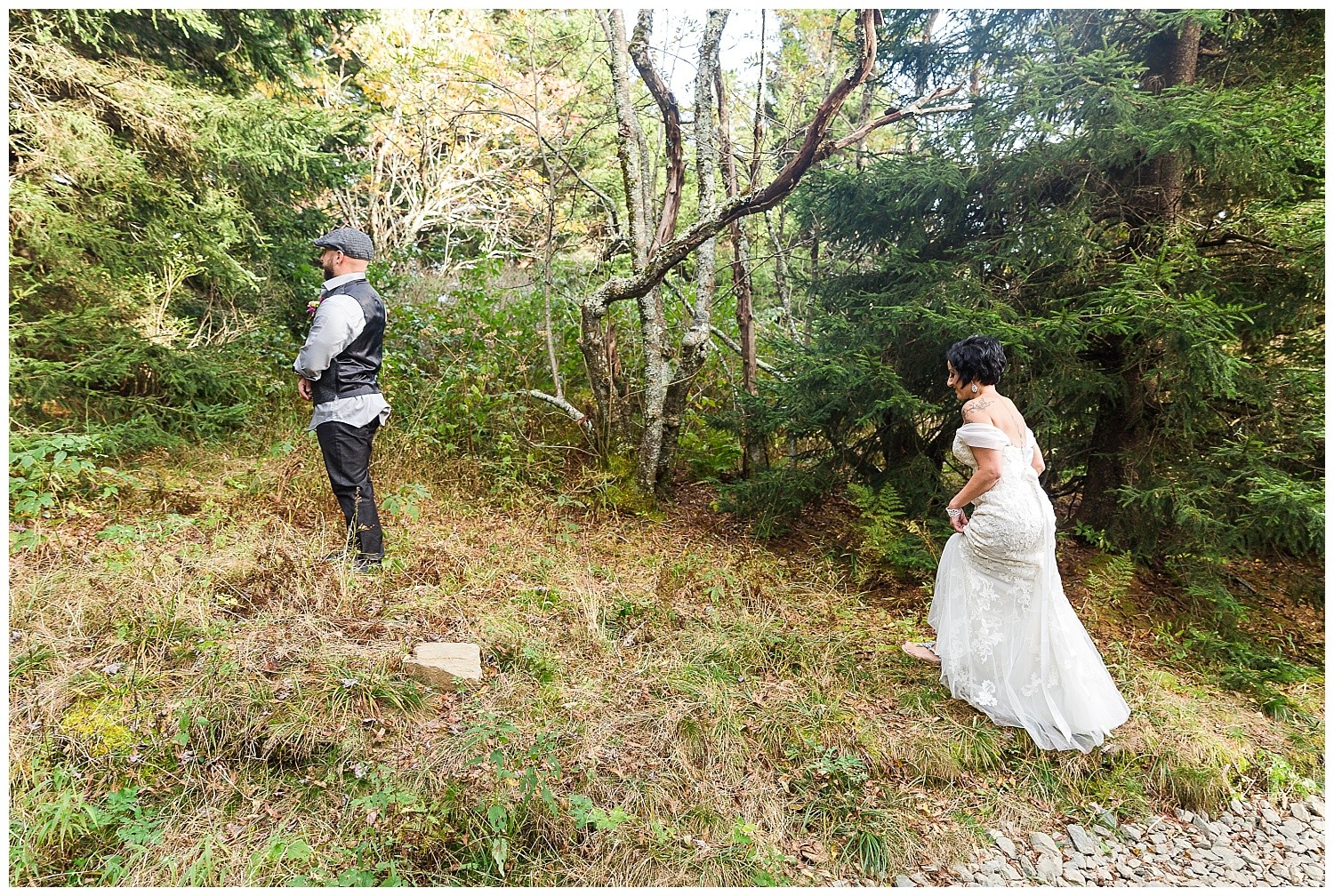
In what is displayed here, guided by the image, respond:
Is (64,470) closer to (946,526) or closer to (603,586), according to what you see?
(603,586)

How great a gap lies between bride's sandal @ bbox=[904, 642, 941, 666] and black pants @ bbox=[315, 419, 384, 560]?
3142 mm

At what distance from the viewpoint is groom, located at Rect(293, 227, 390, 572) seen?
383cm

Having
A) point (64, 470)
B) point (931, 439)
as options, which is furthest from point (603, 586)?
point (64, 470)

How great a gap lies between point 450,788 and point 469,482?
10.8ft

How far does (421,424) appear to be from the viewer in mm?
5891

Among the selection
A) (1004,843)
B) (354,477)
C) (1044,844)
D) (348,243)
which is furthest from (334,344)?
(1044,844)

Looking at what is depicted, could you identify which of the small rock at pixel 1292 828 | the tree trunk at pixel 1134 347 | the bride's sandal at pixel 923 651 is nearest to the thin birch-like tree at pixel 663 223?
the tree trunk at pixel 1134 347

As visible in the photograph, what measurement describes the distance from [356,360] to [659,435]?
2.58 meters

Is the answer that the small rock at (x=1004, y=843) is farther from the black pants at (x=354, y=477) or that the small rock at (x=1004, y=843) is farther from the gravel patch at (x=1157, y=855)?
the black pants at (x=354, y=477)

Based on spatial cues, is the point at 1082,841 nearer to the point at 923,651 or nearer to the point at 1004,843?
the point at 1004,843

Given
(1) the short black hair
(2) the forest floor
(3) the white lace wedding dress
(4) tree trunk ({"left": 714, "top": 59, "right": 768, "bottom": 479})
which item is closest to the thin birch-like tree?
(4) tree trunk ({"left": 714, "top": 59, "right": 768, "bottom": 479})

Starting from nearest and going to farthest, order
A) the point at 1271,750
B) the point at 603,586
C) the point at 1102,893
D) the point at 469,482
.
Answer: the point at 1102,893
the point at 1271,750
the point at 603,586
the point at 469,482

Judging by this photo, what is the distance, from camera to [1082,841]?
2.81 meters

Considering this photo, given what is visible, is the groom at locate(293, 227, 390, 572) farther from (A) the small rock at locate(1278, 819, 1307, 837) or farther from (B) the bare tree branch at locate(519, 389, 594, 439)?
(A) the small rock at locate(1278, 819, 1307, 837)
